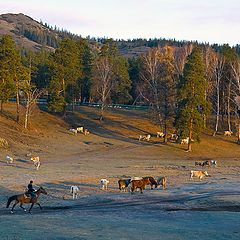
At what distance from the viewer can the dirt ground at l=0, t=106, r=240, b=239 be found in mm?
21875

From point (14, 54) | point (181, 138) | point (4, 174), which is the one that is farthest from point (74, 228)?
point (14, 54)

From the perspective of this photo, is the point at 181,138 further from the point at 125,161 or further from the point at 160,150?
the point at 125,161

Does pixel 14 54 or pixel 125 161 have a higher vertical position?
pixel 14 54

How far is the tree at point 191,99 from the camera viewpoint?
66.6m

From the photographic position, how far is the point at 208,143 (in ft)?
237

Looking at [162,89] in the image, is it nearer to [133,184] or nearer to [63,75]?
[63,75]

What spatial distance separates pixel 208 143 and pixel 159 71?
15.6 metres

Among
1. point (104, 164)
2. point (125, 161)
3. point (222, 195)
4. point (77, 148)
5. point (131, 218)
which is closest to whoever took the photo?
point (131, 218)

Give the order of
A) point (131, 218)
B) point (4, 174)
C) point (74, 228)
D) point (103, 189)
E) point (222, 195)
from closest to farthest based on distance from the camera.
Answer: point (74, 228) < point (131, 218) < point (222, 195) < point (103, 189) < point (4, 174)

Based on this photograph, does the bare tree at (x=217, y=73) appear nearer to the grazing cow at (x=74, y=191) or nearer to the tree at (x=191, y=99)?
the tree at (x=191, y=99)

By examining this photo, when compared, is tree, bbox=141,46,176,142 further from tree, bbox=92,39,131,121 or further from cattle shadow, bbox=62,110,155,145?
tree, bbox=92,39,131,121

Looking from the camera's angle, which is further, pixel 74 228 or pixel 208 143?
pixel 208 143

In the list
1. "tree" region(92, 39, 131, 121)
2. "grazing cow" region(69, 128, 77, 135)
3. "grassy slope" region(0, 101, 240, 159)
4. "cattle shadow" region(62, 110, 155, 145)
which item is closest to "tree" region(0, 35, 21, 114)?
"grassy slope" region(0, 101, 240, 159)

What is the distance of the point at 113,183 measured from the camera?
1494 inches
